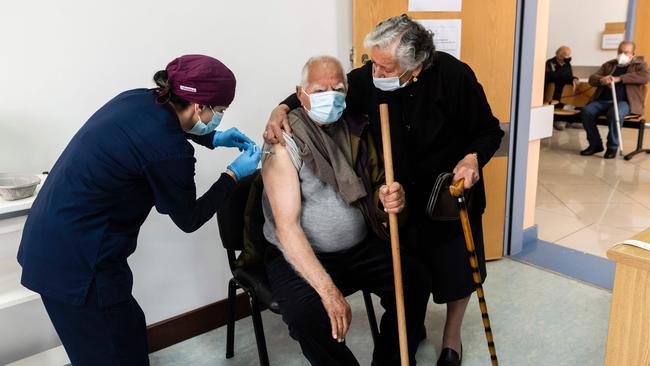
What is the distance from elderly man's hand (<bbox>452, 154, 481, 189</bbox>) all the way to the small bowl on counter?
4.50ft

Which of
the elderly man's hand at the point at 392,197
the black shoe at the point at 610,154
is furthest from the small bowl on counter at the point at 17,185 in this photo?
the black shoe at the point at 610,154

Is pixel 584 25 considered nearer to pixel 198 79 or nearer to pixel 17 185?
pixel 198 79

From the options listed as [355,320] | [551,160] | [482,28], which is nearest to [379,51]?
[482,28]

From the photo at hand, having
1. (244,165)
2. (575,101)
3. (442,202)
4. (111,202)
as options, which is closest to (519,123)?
(442,202)

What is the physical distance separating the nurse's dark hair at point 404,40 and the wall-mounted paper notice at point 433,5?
2.61ft

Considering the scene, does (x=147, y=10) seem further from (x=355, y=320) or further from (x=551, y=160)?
(x=551, y=160)

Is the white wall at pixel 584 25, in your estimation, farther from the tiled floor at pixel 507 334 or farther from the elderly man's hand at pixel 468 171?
the elderly man's hand at pixel 468 171

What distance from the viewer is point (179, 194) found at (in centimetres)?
139

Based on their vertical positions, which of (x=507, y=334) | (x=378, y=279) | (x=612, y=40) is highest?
(x=612, y=40)

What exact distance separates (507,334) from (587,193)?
2498 millimetres

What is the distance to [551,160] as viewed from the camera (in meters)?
5.46

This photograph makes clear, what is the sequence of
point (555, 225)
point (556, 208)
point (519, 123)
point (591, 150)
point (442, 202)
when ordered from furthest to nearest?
point (591, 150) → point (556, 208) → point (555, 225) → point (519, 123) → point (442, 202)

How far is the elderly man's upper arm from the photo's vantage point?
1.70 meters

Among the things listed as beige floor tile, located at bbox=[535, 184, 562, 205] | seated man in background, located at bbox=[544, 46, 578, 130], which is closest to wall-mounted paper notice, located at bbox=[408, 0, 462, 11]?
beige floor tile, located at bbox=[535, 184, 562, 205]
